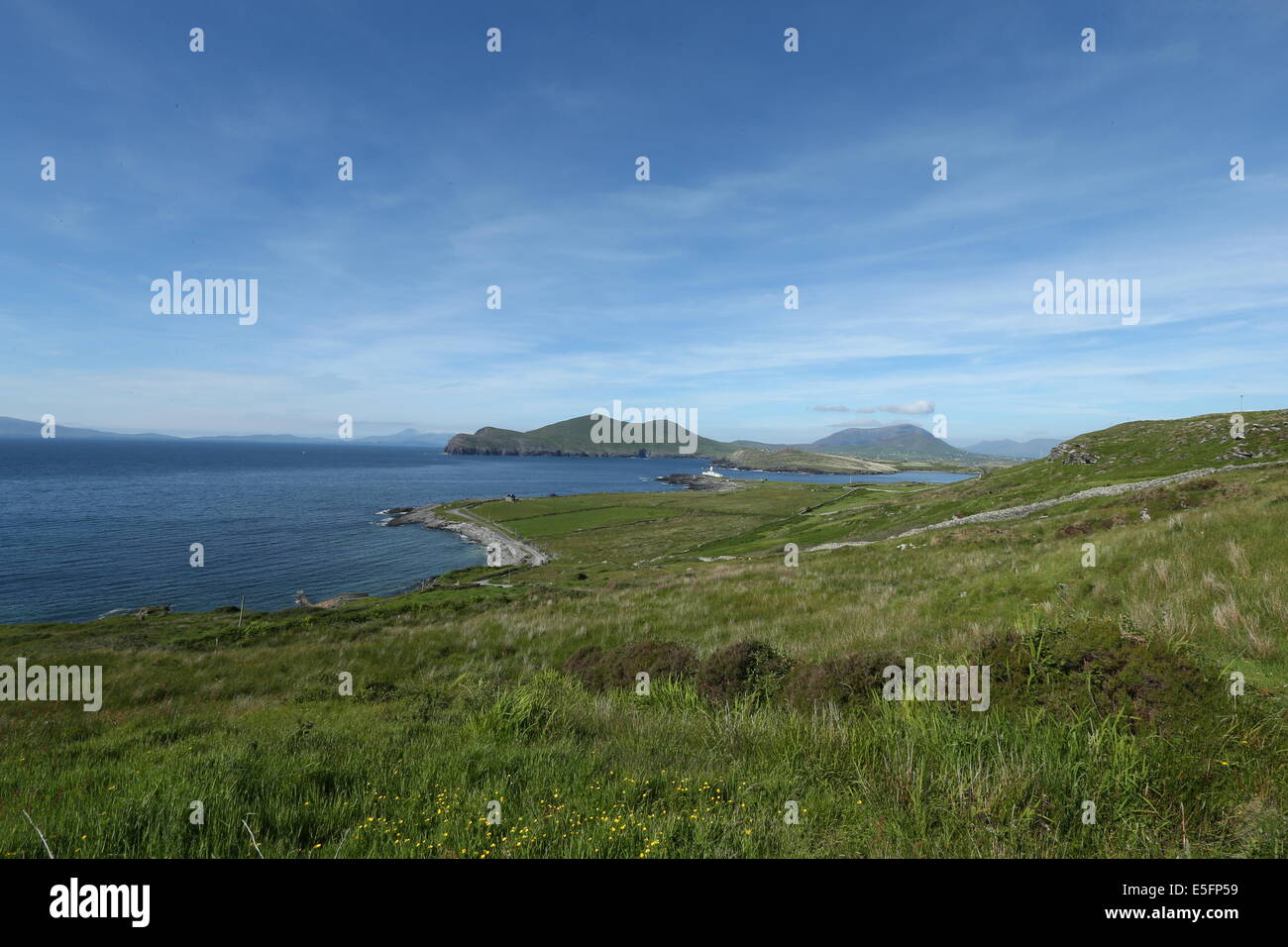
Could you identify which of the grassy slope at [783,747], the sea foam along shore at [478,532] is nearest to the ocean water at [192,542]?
the sea foam along shore at [478,532]

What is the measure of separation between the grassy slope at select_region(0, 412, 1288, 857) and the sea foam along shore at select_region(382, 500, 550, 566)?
53.8 metres

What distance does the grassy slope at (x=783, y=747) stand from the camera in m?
4.28

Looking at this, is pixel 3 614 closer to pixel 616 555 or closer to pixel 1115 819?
pixel 616 555

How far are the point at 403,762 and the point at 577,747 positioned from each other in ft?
7.11

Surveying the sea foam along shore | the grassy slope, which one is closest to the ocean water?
the sea foam along shore

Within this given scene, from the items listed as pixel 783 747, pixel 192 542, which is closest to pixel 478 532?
pixel 192 542

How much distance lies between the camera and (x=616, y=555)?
67438 mm

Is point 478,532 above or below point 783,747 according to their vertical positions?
below

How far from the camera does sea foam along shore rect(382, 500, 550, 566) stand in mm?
69512

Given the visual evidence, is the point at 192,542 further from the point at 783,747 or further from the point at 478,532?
the point at 783,747

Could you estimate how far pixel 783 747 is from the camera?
6.13m

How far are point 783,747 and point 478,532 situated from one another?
89049 millimetres
